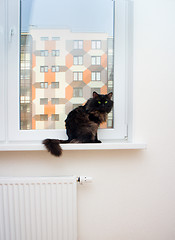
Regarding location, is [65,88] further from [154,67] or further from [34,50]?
[154,67]

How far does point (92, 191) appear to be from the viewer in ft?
3.60

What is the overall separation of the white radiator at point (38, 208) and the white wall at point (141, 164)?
101 millimetres

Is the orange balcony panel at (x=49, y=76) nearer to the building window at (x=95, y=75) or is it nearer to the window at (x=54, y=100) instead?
the window at (x=54, y=100)

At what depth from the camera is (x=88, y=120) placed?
1073 millimetres

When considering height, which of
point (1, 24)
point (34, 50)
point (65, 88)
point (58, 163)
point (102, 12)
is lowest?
point (58, 163)

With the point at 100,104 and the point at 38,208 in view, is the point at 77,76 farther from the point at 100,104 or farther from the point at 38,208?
the point at 38,208

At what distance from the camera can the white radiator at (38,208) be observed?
0.98 m

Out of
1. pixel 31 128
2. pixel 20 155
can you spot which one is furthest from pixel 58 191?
pixel 31 128

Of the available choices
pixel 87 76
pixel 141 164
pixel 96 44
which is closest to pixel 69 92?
pixel 87 76

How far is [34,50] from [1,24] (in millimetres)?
269

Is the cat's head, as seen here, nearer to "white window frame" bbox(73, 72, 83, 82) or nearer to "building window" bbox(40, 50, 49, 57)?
"white window frame" bbox(73, 72, 83, 82)

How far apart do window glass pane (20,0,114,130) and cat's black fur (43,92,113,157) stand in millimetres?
130

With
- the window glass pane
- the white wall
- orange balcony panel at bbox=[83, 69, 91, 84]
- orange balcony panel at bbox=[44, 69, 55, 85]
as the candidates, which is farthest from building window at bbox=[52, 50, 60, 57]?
the white wall

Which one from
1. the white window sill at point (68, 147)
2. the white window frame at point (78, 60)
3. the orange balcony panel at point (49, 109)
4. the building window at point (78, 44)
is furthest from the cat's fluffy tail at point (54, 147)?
the building window at point (78, 44)
